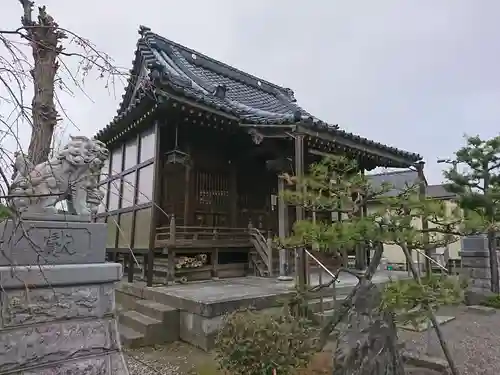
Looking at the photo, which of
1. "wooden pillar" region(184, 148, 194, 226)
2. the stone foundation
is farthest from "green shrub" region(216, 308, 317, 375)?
the stone foundation

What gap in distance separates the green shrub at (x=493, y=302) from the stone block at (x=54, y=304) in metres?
8.08

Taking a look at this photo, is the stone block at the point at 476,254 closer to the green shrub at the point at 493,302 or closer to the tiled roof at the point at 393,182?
the green shrub at the point at 493,302

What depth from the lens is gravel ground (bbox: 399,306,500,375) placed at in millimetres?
4215

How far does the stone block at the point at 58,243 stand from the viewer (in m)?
2.74

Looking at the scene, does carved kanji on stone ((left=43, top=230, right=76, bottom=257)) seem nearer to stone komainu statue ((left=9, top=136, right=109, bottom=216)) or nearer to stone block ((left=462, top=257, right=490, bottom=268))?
stone komainu statue ((left=9, top=136, right=109, bottom=216))

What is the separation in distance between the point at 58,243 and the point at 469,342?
548 centimetres

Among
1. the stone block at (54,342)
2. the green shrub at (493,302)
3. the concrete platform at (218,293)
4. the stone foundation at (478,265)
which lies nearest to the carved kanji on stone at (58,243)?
the stone block at (54,342)

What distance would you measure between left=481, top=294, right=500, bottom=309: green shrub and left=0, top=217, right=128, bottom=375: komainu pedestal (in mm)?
7931

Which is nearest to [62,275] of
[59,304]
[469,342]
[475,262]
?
[59,304]

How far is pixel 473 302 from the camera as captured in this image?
8102 mm

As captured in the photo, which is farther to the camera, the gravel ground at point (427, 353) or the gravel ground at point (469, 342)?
the gravel ground at point (469, 342)

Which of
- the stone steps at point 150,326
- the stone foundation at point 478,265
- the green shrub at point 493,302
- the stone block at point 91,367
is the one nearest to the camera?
the stone block at point 91,367

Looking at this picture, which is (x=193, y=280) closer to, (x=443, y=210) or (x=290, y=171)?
(x=290, y=171)

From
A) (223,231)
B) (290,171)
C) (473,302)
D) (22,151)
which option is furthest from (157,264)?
(473,302)
